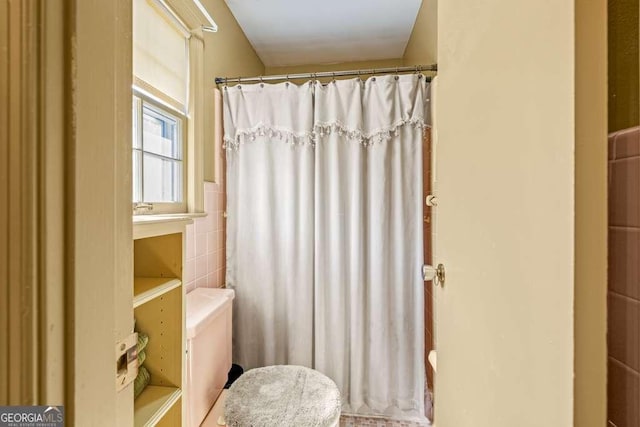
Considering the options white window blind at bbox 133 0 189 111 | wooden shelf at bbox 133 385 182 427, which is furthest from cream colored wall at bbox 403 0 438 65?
wooden shelf at bbox 133 385 182 427

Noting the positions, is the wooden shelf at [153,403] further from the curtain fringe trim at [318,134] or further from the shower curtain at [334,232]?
the curtain fringe trim at [318,134]

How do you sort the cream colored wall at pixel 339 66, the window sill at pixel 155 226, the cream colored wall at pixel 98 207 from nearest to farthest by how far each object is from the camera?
the cream colored wall at pixel 98 207 → the window sill at pixel 155 226 → the cream colored wall at pixel 339 66

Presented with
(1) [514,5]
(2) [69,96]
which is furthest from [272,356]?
(1) [514,5]

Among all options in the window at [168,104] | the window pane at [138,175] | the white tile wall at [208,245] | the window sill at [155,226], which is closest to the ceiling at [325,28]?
the window at [168,104]

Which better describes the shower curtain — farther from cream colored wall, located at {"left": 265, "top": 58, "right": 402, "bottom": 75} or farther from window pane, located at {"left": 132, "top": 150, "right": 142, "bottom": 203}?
cream colored wall, located at {"left": 265, "top": 58, "right": 402, "bottom": 75}

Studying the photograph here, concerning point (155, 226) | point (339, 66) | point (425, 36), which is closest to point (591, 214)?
point (155, 226)

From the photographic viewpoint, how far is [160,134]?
1192 millimetres

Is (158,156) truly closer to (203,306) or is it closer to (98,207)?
(203,306)

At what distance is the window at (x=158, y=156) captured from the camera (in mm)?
1060

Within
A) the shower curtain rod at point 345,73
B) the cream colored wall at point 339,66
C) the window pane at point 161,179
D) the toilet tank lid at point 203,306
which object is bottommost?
the toilet tank lid at point 203,306

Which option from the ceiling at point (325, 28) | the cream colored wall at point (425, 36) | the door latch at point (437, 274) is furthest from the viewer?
the ceiling at point (325, 28)

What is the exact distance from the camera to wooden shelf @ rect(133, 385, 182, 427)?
787 mm

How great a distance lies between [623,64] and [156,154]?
1.33m

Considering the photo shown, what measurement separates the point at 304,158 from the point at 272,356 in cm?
119
